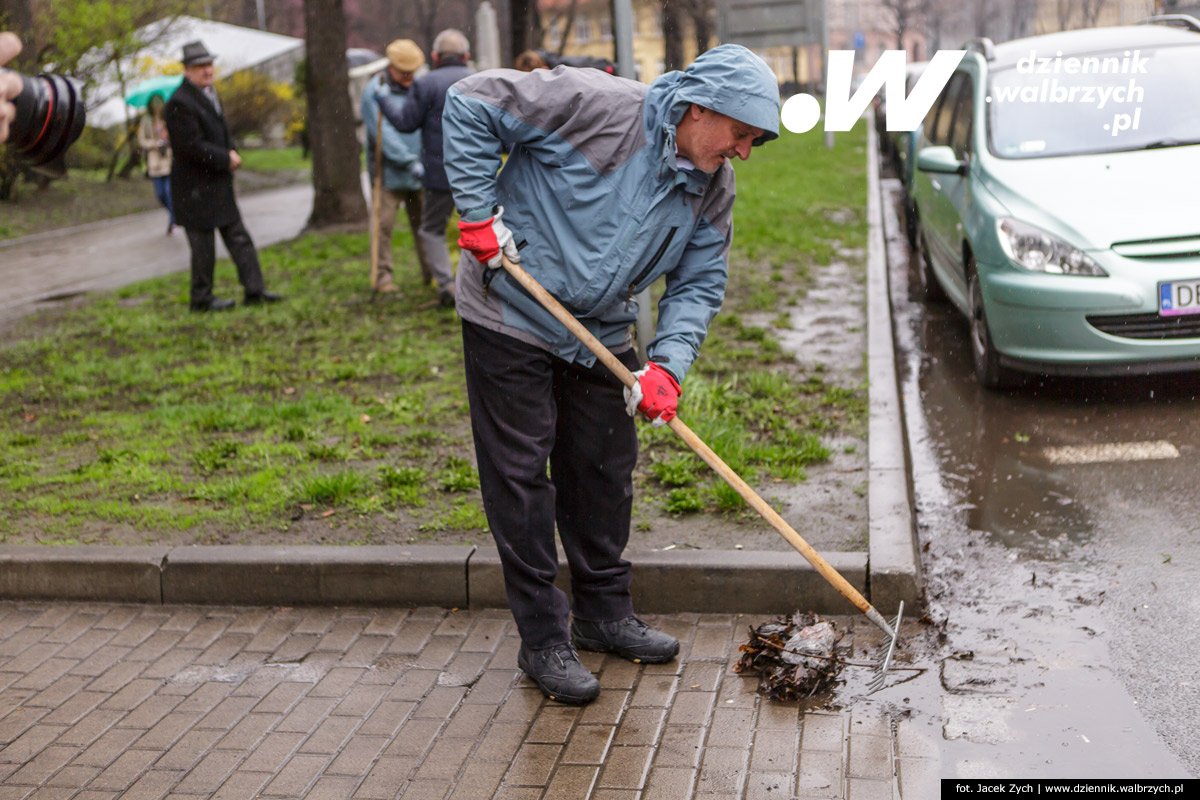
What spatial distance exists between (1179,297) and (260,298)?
6.90 metres

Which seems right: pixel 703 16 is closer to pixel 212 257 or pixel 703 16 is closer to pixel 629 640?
pixel 212 257

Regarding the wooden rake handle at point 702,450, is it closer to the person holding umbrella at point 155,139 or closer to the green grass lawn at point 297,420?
the green grass lawn at point 297,420

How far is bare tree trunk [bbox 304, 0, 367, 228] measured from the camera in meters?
13.6

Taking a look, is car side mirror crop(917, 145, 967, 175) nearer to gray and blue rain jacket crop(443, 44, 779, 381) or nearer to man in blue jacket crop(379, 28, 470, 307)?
man in blue jacket crop(379, 28, 470, 307)

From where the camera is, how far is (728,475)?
3615 mm

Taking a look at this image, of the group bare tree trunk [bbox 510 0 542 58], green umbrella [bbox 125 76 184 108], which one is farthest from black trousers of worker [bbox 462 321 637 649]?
green umbrella [bbox 125 76 184 108]

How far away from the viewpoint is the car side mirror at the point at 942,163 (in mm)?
6605

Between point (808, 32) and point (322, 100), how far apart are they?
5.68 metres

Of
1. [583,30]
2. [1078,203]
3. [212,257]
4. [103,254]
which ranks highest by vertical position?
[1078,203]

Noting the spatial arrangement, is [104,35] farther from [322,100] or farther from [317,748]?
[317,748]

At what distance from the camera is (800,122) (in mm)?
27750

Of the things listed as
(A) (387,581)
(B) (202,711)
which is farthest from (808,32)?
(B) (202,711)

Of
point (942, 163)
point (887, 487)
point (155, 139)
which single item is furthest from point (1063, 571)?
point (155, 139)

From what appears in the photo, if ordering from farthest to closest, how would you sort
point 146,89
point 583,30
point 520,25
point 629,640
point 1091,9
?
1. point 583,30
2. point 146,89
3. point 520,25
4. point 1091,9
5. point 629,640
